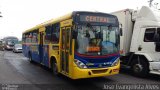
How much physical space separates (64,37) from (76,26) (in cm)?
130

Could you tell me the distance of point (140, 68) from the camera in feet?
39.4

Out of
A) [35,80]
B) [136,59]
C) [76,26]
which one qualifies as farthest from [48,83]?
[136,59]

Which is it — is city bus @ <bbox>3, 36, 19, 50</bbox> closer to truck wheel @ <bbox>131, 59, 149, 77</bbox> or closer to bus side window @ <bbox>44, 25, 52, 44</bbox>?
bus side window @ <bbox>44, 25, 52, 44</bbox>

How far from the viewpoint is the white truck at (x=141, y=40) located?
11453 mm

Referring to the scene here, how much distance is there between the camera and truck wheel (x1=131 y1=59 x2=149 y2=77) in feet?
38.7

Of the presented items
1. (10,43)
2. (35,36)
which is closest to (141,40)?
(35,36)

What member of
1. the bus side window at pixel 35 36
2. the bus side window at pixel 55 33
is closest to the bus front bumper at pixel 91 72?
the bus side window at pixel 55 33

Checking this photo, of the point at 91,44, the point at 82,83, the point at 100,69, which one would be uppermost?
the point at 91,44

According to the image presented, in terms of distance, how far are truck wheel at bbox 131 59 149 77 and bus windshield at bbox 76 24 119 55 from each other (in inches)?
90.7

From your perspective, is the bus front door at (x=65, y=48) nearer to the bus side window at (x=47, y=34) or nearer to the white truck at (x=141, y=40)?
the bus side window at (x=47, y=34)

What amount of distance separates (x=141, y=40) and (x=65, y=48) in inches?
160

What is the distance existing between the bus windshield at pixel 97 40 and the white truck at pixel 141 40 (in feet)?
7.14

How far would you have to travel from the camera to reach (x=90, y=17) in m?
9.95

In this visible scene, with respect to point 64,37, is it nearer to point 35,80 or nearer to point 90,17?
point 90,17
